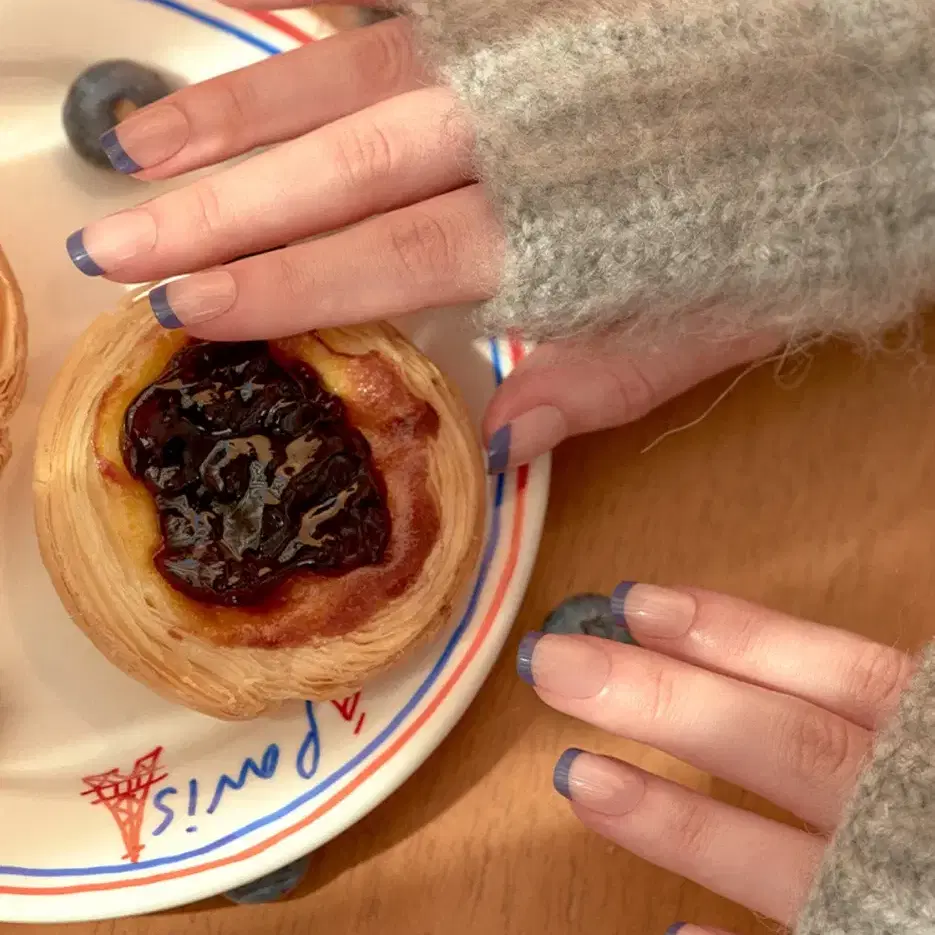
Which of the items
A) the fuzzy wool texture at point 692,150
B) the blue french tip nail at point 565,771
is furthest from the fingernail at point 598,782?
the fuzzy wool texture at point 692,150

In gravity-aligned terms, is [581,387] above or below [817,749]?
above

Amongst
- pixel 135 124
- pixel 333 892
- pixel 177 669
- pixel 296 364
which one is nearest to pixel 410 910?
pixel 333 892

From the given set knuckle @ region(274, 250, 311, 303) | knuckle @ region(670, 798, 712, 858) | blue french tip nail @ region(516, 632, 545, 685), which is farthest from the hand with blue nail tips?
knuckle @ region(670, 798, 712, 858)

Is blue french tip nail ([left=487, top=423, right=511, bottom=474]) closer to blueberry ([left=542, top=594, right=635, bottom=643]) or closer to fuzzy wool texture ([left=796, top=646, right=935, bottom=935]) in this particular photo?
blueberry ([left=542, top=594, right=635, bottom=643])

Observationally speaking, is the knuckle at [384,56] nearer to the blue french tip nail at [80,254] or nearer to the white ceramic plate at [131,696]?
the white ceramic plate at [131,696]

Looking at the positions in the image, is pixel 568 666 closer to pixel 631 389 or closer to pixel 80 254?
pixel 631 389

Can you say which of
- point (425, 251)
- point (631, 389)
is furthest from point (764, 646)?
point (425, 251)
